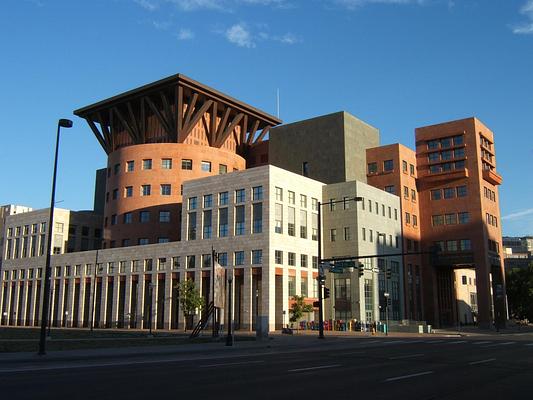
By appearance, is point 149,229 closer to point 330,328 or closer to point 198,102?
point 198,102

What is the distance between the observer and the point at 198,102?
9625 centimetres

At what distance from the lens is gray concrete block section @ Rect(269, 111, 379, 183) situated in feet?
281

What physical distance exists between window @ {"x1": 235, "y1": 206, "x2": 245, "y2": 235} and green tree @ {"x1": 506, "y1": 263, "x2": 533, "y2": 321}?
67.5 metres

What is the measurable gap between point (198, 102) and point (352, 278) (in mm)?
42088

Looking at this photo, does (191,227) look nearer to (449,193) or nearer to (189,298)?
(189,298)

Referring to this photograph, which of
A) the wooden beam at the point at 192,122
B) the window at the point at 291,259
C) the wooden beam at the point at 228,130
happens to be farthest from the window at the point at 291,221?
the wooden beam at the point at 228,130

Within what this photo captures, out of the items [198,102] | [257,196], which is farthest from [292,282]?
[198,102]

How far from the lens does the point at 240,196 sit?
73.6 m

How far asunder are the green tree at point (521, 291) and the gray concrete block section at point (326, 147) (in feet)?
149

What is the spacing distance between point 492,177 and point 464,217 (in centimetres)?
900

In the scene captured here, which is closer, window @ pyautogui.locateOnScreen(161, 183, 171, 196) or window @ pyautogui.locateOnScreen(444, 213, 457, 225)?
window @ pyautogui.locateOnScreen(161, 183, 171, 196)

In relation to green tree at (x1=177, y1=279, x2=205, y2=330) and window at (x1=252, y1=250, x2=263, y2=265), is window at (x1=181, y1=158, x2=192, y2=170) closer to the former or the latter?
green tree at (x1=177, y1=279, x2=205, y2=330)

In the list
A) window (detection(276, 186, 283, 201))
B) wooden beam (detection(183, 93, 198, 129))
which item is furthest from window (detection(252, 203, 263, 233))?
wooden beam (detection(183, 93, 198, 129))

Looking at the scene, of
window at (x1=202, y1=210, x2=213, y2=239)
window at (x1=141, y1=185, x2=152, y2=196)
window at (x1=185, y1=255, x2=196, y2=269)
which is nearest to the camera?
window at (x1=202, y1=210, x2=213, y2=239)
